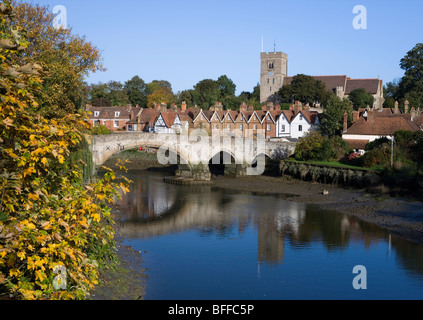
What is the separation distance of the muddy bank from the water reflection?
105cm

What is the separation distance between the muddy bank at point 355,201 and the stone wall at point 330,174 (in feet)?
2.71

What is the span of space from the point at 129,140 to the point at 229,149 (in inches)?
521

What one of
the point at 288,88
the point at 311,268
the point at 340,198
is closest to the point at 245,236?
the point at 311,268

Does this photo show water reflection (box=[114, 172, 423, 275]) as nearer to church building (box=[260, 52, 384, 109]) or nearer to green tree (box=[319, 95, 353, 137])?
green tree (box=[319, 95, 353, 137])

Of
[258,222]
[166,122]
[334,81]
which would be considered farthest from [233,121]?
[258,222]

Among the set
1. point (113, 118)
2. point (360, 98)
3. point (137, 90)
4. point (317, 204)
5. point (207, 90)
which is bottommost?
point (317, 204)

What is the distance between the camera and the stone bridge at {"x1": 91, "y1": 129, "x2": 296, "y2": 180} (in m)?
43.9

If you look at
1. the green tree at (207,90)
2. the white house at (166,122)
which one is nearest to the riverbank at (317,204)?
the white house at (166,122)

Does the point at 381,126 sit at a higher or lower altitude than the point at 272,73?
lower

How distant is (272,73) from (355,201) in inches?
2578

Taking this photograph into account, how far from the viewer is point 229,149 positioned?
53.8 m

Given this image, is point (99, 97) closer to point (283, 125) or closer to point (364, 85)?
point (283, 125)

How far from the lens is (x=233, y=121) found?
71688mm
